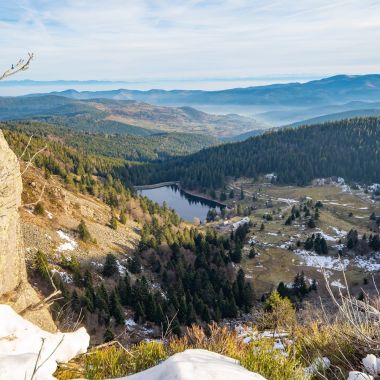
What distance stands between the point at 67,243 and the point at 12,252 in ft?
223

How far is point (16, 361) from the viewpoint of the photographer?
618 cm

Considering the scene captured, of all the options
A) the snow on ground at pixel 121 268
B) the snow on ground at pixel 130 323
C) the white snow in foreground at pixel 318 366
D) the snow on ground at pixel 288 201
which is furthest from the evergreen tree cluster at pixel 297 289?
the snow on ground at pixel 288 201

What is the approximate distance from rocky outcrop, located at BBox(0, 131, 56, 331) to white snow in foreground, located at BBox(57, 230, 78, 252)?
210 feet

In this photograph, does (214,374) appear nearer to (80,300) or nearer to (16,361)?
(16,361)

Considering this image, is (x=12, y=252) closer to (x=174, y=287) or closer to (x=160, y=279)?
(x=174, y=287)

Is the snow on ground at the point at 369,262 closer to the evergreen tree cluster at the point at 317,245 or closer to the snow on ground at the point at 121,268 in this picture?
the evergreen tree cluster at the point at 317,245

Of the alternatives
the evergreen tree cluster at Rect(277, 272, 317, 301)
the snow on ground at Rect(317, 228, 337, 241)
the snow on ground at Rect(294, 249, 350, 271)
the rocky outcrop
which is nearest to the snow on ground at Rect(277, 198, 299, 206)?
→ the snow on ground at Rect(317, 228, 337, 241)

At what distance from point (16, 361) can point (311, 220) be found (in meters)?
140

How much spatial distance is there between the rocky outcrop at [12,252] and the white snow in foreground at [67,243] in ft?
210

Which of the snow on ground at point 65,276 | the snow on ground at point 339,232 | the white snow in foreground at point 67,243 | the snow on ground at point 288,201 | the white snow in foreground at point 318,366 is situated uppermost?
the white snow in foreground at point 318,366

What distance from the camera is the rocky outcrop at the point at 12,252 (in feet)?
31.3

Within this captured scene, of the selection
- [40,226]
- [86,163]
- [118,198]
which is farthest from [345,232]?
[86,163]

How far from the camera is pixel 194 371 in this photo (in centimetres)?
625

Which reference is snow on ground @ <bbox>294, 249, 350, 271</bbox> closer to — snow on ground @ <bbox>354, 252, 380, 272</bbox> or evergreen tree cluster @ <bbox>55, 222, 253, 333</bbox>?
snow on ground @ <bbox>354, 252, 380, 272</bbox>
